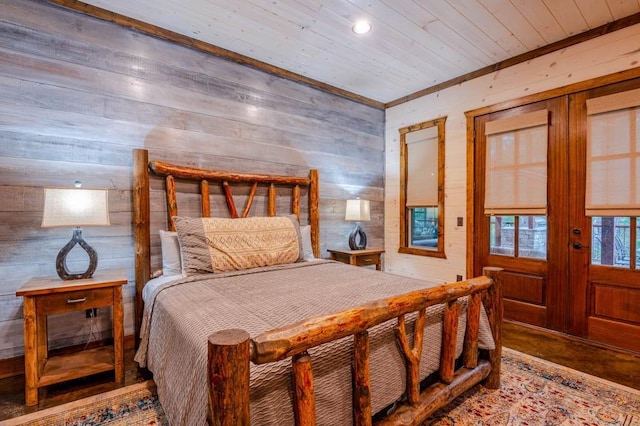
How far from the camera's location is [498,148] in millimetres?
3139

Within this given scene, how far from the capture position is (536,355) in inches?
93.3

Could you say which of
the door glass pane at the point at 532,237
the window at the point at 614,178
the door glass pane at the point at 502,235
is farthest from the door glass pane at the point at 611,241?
the door glass pane at the point at 502,235

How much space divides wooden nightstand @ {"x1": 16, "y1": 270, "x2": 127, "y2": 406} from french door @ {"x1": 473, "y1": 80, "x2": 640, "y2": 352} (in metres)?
3.31

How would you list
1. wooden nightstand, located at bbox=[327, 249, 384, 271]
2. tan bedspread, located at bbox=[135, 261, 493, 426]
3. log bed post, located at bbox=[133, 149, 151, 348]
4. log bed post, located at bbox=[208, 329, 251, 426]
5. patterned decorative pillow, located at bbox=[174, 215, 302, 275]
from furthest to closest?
wooden nightstand, located at bbox=[327, 249, 384, 271], log bed post, located at bbox=[133, 149, 151, 348], patterned decorative pillow, located at bbox=[174, 215, 302, 275], tan bedspread, located at bbox=[135, 261, 493, 426], log bed post, located at bbox=[208, 329, 251, 426]

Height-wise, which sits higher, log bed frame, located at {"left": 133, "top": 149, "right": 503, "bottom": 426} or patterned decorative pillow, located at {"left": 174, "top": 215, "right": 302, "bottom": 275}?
patterned decorative pillow, located at {"left": 174, "top": 215, "right": 302, "bottom": 275}

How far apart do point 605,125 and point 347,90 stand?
2.48 m

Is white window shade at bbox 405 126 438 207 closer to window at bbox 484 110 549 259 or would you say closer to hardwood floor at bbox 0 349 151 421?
window at bbox 484 110 549 259

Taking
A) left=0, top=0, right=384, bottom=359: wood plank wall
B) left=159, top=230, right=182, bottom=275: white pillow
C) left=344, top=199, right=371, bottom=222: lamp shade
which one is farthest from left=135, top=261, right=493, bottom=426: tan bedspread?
left=344, top=199, right=371, bottom=222: lamp shade

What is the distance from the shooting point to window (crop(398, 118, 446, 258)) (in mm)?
3637

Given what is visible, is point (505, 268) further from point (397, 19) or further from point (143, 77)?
point (143, 77)

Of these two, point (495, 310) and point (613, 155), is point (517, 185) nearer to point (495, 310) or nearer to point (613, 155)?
point (613, 155)

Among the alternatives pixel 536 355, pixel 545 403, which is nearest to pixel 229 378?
pixel 545 403

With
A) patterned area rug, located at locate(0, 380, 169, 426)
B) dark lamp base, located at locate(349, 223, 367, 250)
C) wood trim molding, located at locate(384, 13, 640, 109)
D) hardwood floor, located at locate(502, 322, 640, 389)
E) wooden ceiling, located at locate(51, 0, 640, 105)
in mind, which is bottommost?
hardwood floor, located at locate(502, 322, 640, 389)

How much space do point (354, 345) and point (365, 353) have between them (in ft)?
0.16
